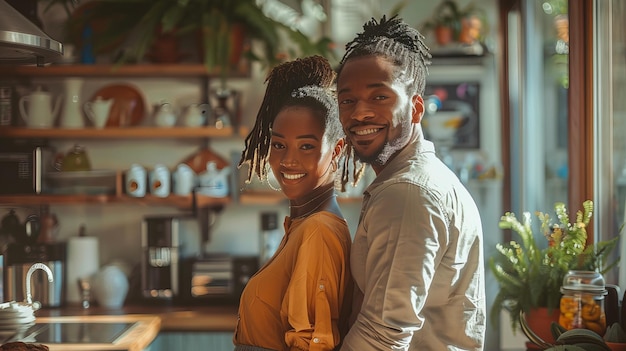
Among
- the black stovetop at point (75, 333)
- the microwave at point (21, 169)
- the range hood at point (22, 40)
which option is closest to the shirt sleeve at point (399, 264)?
the range hood at point (22, 40)

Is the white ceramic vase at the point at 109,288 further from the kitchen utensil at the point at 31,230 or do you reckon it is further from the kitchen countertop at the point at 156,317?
the kitchen utensil at the point at 31,230

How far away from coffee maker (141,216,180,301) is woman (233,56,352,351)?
93.7 inches

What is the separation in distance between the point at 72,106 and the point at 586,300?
288cm

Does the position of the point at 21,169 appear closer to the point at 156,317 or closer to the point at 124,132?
the point at 124,132

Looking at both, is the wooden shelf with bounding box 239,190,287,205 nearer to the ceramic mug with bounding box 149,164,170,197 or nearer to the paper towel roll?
the ceramic mug with bounding box 149,164,170,197

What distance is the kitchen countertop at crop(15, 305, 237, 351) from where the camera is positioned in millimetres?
3416

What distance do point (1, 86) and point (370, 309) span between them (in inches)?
128

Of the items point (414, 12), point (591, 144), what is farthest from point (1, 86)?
point (591, 144)

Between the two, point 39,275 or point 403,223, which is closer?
point 403,223

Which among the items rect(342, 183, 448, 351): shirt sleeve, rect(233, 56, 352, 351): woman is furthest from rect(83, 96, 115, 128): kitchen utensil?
rect(342, 183, 448, 351): shirt sleeve

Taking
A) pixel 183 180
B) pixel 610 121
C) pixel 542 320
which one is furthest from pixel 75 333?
pixel 610 121

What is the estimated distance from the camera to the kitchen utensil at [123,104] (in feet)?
13.2

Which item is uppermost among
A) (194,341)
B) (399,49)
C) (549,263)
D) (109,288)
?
(399,49)

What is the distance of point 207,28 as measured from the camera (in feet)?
12.5
